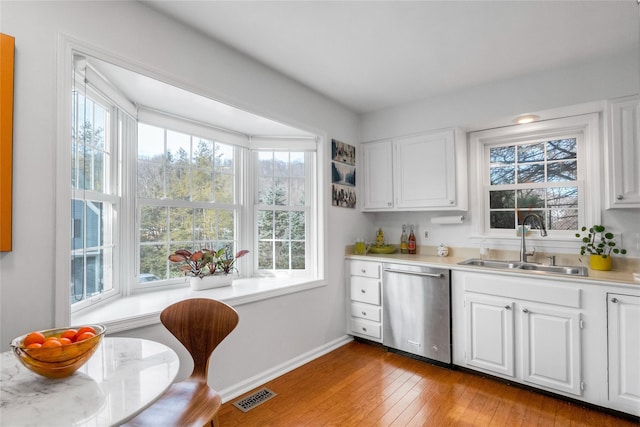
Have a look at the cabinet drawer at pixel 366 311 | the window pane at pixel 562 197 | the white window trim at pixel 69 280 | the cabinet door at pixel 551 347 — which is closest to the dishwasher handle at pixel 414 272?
the cabinet drawer at pixel 366 311

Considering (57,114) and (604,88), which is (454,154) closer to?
(604,88)

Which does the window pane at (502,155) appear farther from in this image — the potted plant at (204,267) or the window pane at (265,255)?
the potted plant at (204,267)

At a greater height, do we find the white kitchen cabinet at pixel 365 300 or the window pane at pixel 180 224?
the window pane at pixel 180 224

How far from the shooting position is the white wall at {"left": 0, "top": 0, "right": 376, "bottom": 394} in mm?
1429

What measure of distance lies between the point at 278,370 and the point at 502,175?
2789 mm

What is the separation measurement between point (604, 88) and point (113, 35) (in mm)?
3336

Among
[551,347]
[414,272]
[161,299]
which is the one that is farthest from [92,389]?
[551,347]

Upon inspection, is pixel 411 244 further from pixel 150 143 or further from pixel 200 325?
pixel 150 143

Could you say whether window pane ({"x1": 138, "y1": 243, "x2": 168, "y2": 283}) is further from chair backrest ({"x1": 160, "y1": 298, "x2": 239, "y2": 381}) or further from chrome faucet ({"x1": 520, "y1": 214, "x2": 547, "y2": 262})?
chrome faucet ({"x1": 520, "y1": 214, "x2": 547, "y2": 262})

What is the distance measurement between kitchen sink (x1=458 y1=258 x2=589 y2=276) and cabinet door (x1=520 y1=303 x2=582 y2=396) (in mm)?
324

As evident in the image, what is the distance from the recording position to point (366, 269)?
3.27 meters

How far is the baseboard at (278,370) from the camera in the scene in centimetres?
227

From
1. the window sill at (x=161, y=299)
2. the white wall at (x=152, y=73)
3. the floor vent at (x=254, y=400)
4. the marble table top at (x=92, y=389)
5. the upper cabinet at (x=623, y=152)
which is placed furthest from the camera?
the upper cabinet at (x=623, y=152)

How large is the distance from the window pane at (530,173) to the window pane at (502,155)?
0.13 meters
